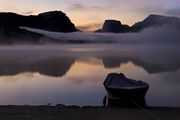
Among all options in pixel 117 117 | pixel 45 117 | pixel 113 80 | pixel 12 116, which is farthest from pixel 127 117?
pixel 113 80

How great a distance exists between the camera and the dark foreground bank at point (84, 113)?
18375 mm

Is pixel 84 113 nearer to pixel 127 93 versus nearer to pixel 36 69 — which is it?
pixel 127 93

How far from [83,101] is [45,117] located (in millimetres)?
11280

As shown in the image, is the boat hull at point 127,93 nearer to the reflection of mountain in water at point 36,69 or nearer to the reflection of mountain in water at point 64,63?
the reflection of mountain in water at point 36,69

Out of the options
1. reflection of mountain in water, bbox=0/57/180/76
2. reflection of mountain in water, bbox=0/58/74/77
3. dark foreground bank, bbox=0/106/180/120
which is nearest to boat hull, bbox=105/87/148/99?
dark foreground bank, bbox=0/106/180/120

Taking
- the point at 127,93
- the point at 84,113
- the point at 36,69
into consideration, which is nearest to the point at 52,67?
the point at 36,69

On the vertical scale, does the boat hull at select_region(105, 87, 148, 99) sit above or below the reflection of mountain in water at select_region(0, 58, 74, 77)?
above

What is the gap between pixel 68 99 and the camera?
30.8 meters

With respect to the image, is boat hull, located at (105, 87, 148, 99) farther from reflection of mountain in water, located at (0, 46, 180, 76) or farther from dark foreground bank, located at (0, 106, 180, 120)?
reflection of mountain in water, located at (0, 46, 180, 76)

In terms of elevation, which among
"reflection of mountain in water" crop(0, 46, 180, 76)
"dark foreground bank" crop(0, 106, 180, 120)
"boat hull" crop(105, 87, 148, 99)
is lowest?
"reflection of mountain in water" crop(0, 46, 180, 76)

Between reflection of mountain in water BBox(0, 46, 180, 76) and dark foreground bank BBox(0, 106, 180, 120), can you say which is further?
reflection of mountain in water BBox(0, 46, 180, 76)

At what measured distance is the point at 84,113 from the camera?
766 inches

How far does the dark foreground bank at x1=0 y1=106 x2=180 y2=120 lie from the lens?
60.3 ft

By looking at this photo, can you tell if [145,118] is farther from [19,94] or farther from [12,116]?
[19,94]
